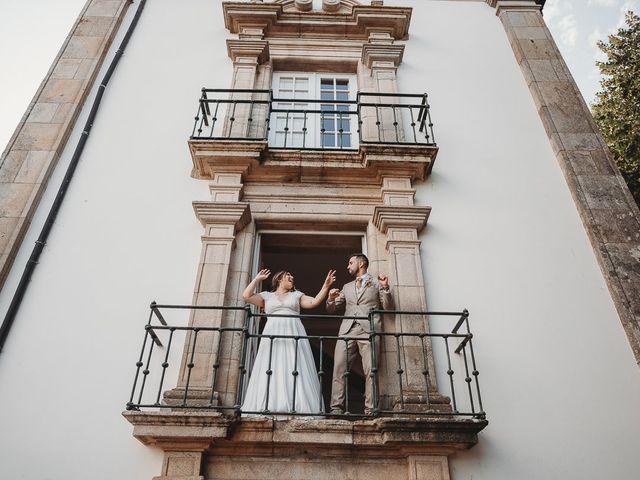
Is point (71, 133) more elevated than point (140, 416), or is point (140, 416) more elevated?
point (71, 133)

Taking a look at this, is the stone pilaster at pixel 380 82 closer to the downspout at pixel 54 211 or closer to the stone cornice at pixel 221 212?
the stone cornice at pixel 221 212

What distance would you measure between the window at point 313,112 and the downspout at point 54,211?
237 centimetres

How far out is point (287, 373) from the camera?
16.4 ft

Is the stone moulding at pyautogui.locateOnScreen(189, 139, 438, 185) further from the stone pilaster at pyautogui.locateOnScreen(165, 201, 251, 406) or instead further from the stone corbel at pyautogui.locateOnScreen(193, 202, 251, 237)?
the stone corbel at pyautogui.locateOnScreen(193, 202, 251, 237)

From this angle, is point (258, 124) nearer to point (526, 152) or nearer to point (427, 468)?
point (526, 152)

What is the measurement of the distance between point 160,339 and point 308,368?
1516mm

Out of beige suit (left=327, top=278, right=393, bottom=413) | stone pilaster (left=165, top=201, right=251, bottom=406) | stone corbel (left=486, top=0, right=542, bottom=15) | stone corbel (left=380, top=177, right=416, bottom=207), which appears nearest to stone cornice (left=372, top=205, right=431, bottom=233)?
stone corbel (left=380, top=177, right=416, bottom=207)

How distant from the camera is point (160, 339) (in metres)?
5.34

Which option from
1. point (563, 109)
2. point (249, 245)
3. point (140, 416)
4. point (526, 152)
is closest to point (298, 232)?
point (249, 245)

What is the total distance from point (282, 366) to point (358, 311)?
0.94m

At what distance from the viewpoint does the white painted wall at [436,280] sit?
4758 mm

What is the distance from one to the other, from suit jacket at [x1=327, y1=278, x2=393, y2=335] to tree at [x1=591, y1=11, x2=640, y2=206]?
319 inches

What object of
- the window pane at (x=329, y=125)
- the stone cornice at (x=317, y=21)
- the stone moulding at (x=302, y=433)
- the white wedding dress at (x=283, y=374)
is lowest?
the stone moulding at (x=302, y=433)

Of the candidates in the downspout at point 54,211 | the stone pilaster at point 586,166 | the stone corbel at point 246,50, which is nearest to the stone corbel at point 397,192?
the stone pilaster at point 586,166
